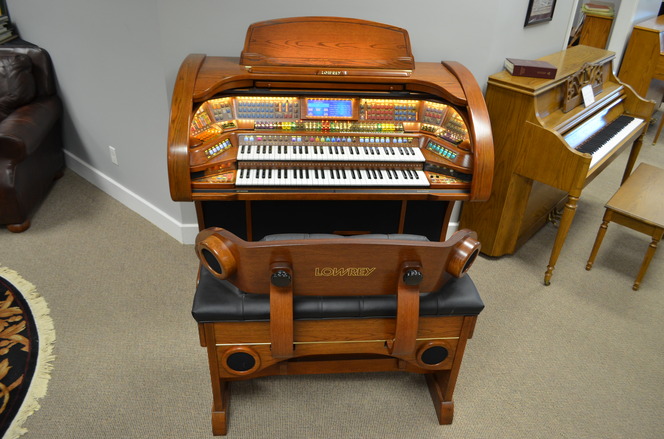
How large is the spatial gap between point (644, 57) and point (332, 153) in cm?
380

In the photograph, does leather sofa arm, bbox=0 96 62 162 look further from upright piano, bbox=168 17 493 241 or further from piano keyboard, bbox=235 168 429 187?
piano keyboard, bbox=235 168 429 187

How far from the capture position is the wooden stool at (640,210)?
2686mm

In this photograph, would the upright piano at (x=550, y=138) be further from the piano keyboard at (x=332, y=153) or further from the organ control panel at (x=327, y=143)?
the piano keyboard at (x=332, y=153)

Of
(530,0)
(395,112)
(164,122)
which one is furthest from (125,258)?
(530,0)

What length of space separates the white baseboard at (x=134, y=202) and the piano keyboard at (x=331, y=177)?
103 cm

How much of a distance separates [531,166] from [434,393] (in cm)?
133

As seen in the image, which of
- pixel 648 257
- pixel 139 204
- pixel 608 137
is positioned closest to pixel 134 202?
pixel 139 204

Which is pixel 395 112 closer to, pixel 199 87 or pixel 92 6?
pixel 199 87

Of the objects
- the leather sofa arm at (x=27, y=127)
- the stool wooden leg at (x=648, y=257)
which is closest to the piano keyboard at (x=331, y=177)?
the stool wooden leg at (x=648, y=257)

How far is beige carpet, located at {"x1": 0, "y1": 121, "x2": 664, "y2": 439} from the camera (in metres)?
2.02

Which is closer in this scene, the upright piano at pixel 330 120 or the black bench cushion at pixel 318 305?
the black bench cushion at pixel 318 305

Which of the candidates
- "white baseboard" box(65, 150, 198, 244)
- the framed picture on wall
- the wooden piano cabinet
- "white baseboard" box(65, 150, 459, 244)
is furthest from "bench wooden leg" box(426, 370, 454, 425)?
the wooden piano cabinet

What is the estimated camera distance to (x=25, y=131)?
296cm

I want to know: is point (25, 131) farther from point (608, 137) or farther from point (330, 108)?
point (608, 137)
